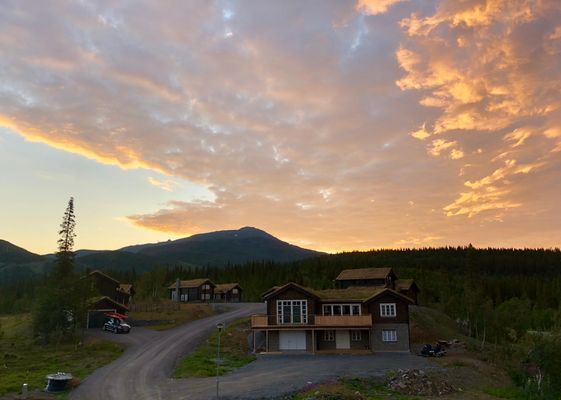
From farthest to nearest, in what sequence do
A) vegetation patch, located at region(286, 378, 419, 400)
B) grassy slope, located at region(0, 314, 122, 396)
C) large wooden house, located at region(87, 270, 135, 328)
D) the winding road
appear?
large wooden house, located at region(87, 270, 135, 328) → grassy slope, located at region(0, 314, 122, 396) → the winding road → vegetation patch, located at region(286, 378, 419, 400)

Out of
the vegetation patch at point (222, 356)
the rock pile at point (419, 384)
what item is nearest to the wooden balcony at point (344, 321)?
the vegetation patch at point (222, 356)

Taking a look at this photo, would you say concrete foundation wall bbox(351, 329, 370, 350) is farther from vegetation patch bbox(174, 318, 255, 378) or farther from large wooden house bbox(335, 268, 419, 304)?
large wooden house bbox(335, 268, 419, 304)

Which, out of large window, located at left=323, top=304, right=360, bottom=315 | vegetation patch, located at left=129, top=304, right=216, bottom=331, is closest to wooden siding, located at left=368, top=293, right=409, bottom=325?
large window, located at left=323, top=304, right=360, bottom=315

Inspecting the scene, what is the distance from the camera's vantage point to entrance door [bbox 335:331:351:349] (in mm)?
56000

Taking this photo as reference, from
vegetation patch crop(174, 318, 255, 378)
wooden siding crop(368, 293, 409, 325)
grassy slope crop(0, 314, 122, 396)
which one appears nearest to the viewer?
grassy slope crop(0, 314, 122, 396)

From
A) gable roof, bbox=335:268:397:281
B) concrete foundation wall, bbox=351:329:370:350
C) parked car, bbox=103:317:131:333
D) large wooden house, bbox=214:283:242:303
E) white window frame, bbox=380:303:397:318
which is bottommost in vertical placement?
concrete foundation wall, bbox=351:329:370:350

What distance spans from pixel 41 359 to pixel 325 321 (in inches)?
1233

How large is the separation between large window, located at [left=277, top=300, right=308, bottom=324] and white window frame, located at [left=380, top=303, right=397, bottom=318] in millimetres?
9043

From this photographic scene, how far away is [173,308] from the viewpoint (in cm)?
8769

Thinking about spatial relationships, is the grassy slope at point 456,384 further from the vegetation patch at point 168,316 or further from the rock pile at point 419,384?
the vegetation patch at point 168,316

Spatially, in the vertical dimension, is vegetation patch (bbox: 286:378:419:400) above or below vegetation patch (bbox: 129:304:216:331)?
below

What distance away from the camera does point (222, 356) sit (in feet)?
171

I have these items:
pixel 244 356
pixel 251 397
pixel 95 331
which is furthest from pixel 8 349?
pixel 251 397

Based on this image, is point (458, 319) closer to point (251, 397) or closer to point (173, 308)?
point (173, 308)
